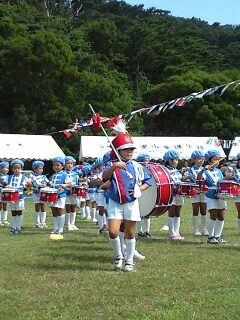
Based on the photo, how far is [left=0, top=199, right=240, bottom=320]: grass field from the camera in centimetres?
577

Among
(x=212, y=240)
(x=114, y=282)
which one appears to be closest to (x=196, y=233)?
(x=212, y=240)

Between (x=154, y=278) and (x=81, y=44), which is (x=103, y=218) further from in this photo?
(x=81, y=44)

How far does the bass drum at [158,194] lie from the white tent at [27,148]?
61.3 ft

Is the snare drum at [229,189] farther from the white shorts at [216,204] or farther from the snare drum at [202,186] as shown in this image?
the snare drum at [202,186]

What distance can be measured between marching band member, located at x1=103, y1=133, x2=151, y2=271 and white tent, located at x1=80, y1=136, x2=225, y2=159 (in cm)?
2089

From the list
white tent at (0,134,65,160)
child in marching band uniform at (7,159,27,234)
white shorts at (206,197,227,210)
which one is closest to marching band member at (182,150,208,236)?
white shorts at (206,197,227,210)

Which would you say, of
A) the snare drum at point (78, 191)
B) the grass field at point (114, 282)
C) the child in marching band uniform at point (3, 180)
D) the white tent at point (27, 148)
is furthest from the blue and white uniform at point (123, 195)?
the white tent at point (27, 148)

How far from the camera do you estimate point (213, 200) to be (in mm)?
10711

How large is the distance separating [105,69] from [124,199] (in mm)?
38636

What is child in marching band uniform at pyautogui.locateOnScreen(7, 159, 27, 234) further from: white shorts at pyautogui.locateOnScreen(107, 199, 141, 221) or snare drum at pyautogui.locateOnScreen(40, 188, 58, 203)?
white shorts at pyautogui.locateOnScreen(107, 199, 141, 221)

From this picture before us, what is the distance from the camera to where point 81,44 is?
160 feet

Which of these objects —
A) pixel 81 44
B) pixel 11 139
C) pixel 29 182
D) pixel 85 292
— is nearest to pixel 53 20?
pixel 81 44

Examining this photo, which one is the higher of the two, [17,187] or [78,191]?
[17,187]

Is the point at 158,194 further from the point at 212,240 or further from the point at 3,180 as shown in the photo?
the point at 3,180
